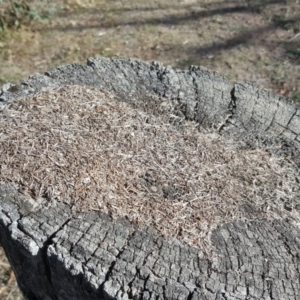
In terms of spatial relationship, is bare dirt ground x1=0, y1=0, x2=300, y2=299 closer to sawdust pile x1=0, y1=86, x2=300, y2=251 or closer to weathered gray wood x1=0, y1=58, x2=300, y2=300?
sawdust pile x1=0, y1=86, x2=300, y2=251

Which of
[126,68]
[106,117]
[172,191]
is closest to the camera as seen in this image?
[172,191]

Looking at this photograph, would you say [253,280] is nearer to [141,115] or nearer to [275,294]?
[275,294]

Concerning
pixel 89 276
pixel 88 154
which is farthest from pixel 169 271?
pixel 88 154

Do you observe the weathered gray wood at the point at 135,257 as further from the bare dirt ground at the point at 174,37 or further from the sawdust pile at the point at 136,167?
the bare dirt ground at the point at 174,37

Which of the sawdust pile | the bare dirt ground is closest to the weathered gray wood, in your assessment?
the sawdust pile

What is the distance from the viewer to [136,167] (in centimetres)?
204

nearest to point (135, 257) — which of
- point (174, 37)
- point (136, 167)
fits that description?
point (136, 167)

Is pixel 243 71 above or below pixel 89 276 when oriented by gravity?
below

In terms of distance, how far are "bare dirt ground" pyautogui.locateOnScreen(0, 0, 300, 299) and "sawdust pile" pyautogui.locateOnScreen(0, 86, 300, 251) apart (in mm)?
2428

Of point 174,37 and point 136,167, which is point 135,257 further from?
point 174,37

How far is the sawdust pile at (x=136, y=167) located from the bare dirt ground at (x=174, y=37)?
7.96 ft

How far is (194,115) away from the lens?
2.37 m

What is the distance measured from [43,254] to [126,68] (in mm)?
1084

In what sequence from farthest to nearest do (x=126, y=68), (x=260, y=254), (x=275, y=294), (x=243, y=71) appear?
1. (x=243, y=71)
2. (x=126, y=68)
3. (x=260, y=254)
4. (x=275, y=294)
